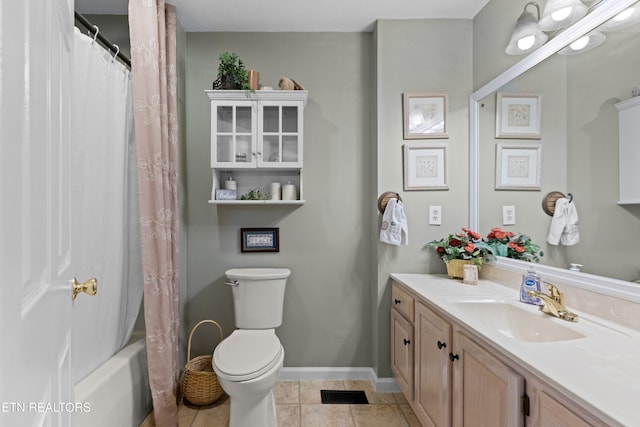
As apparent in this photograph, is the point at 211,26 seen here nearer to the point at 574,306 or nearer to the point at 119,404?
the point at 119,404

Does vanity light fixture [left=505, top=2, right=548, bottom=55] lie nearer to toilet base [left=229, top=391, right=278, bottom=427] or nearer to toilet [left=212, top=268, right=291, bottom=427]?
toilet [left=212, top=268, right=291, bottom=427]

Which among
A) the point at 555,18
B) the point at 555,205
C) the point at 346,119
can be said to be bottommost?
the point at 555,205

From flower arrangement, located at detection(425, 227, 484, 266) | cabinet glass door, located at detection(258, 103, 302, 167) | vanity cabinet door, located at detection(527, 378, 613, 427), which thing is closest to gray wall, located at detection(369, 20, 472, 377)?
flower arrangement, located at detection(425, 227, 484, 266)

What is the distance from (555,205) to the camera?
154 cm

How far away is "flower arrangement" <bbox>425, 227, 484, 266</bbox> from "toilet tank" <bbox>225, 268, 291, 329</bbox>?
1134 mm

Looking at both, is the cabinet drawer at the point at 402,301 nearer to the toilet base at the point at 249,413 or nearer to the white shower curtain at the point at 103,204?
the toilet base at the point at 249,413

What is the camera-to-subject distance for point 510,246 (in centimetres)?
185

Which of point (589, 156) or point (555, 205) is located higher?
point (589, 156)

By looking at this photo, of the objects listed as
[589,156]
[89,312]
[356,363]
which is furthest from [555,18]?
[89,312]

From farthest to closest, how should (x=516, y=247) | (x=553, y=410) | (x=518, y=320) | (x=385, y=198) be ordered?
1. (x=385, y=198)
2. (x=516, y=247)
3. (x=518, y=320)
4. (x=553, y=410)

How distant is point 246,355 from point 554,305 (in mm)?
1501

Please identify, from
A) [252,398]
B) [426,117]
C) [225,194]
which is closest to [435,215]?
[426,117]

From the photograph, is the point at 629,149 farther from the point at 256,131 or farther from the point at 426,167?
the point at 256,131

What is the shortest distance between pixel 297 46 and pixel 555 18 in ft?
5.31
